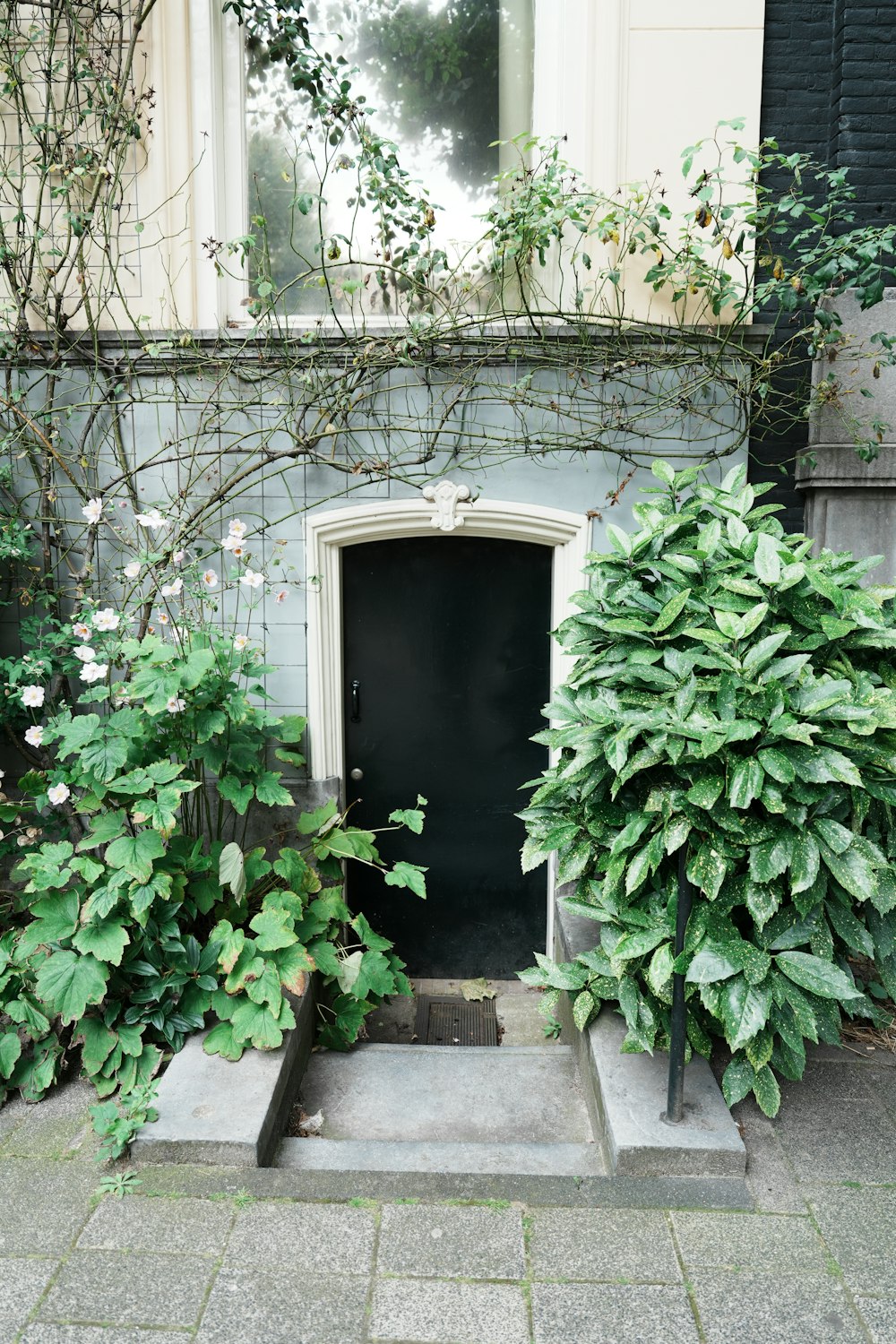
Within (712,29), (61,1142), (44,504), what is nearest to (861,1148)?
(61,1142)

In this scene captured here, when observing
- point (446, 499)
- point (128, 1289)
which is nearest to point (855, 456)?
point (446, 499)

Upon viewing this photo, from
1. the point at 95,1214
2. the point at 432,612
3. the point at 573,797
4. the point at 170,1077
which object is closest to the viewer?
the point at 95,1214

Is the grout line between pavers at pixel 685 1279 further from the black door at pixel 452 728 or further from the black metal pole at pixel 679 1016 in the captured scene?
the black door at pixel 452 728

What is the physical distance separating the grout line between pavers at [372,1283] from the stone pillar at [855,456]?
357 centimetres

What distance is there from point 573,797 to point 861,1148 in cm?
149

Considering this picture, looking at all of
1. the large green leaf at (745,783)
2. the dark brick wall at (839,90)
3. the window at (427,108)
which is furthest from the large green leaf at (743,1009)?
the window at (427,108)

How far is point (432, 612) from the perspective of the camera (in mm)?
4844

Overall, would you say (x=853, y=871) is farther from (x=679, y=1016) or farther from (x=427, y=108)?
(x=427, y=108)

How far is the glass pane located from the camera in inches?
180

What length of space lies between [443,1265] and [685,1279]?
0.67 m

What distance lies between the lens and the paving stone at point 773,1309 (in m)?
2.34

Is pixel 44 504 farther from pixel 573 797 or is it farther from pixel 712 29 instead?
pixel 712 29

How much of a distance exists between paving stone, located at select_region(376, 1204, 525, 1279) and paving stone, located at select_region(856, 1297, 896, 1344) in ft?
2.94

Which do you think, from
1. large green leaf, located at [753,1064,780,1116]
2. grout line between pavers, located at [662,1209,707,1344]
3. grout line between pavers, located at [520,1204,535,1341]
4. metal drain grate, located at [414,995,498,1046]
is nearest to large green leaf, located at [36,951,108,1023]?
grout line between pavers, located at [520,1204,535,1341]
